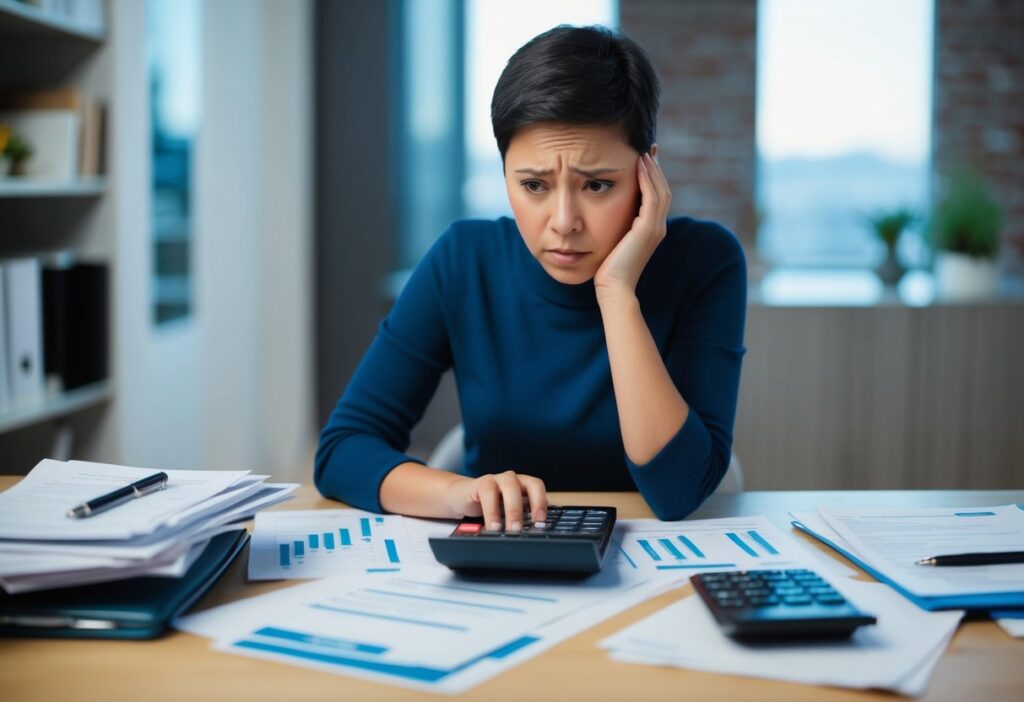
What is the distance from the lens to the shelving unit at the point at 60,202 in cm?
251

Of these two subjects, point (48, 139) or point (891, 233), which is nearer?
point (48, 139)

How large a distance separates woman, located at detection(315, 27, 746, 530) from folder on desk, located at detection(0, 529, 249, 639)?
303 millimetres

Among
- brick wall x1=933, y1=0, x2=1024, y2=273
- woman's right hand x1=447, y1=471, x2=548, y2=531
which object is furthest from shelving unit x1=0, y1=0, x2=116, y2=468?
brick wall x1=933, y1=0, x2=1024, y2=273

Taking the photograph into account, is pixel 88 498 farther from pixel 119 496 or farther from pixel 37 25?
pixel 37 25

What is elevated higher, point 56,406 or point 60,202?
point 60,202

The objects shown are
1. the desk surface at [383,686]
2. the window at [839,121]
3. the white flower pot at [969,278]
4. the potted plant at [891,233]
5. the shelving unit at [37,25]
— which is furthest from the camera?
the window at [839,121]

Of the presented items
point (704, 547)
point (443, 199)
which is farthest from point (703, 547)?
point (443, 199)

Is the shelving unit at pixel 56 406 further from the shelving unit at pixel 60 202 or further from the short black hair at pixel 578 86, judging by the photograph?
the short black hair at pixel 578 86

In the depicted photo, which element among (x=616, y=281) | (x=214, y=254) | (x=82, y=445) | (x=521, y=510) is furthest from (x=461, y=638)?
(x=214, y=254)

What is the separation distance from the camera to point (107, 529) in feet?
2.80

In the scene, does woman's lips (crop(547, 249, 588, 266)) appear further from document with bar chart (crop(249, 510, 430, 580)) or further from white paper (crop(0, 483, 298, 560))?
white paper (crop(0, 483, 298, 560))

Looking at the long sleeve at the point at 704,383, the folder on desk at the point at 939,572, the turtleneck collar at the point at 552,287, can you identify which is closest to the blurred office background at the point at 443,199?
the turtleneck collar at the point at 552,287

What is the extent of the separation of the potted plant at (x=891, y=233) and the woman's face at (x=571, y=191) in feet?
7.85

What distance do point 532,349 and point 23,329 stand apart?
4.29 ft
